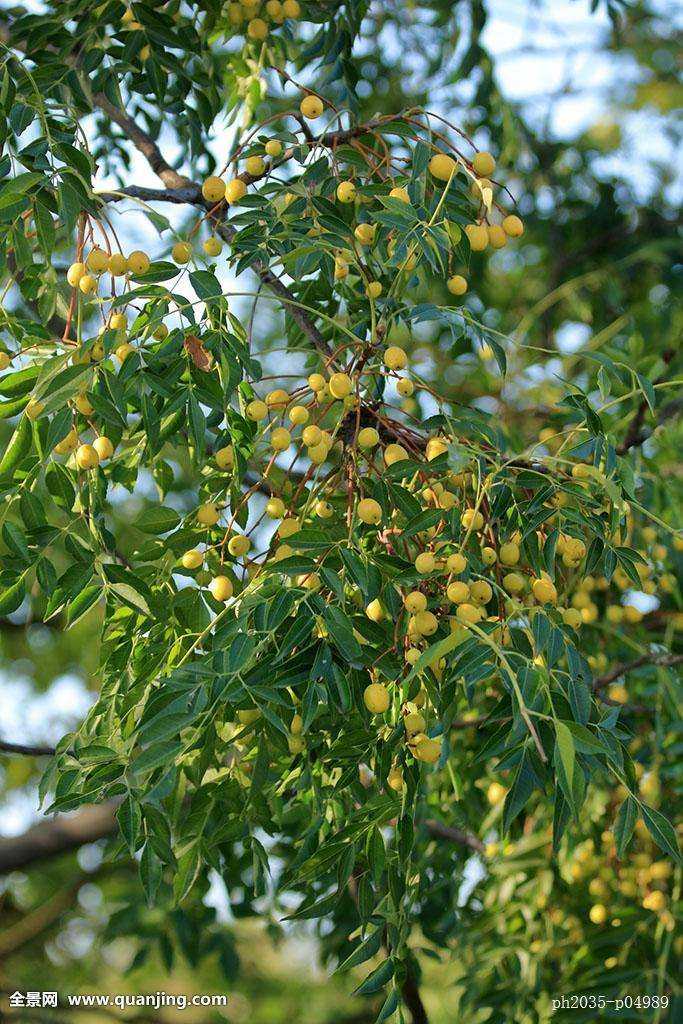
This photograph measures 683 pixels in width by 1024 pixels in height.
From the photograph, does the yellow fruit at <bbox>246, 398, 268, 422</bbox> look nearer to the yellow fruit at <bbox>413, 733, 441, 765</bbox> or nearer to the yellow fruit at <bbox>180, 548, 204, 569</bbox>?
the yellow fruit at <bbox>180, 548, 204, 569</bbox>

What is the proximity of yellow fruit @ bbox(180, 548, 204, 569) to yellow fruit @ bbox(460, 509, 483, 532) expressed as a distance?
0.29m

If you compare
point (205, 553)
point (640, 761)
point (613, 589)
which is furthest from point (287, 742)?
point (613, 589)

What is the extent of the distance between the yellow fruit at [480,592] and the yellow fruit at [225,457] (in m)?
0.30

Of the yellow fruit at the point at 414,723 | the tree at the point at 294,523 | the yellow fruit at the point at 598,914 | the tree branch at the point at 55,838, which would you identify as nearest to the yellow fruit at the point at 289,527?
the tree at the point at 294,523

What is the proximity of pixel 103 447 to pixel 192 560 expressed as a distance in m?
0.16

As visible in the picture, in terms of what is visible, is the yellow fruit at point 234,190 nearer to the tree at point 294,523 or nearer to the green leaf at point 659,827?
the tree at point 294,523

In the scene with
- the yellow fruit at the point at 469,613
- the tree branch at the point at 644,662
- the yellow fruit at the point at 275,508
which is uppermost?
the yellow fruit at the point at 275,508

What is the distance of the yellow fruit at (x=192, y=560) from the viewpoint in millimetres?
1185

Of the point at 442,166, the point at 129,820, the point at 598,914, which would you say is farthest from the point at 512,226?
the point at 598,914

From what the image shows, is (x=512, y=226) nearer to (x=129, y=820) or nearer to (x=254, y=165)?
(x=254, y=165)

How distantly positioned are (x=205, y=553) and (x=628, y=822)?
0.52m

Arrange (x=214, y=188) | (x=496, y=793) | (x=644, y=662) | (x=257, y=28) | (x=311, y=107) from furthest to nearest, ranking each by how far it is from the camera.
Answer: (x=496, y=793) → (x=644, y=662) → (x=257, y=28) → (x=311, y=107) → (x=214, y=188)

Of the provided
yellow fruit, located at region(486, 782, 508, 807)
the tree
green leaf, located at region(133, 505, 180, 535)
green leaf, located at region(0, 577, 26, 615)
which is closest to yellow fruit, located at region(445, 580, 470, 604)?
the tree

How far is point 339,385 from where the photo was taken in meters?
1.17
